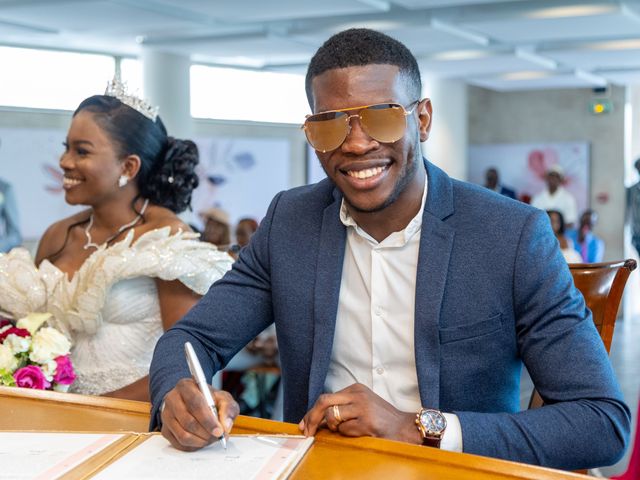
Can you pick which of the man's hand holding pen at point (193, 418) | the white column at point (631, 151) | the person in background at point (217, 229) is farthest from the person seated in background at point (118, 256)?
the white column at point (631, 151)

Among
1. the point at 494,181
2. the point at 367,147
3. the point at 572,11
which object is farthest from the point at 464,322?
the point at 494,181

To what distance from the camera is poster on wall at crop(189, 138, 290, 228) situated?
11336 mm

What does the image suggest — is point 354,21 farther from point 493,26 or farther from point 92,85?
point 92,85

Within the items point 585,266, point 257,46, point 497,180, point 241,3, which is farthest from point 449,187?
point 497,180

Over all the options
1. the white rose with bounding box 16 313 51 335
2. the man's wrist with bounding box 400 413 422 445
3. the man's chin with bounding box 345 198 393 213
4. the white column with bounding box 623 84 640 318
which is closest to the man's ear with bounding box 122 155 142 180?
the white rose with bounding box 16 313 51 335

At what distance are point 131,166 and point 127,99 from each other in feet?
0.80

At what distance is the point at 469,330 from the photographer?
1.92m

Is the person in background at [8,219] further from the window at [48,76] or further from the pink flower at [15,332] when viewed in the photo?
the pink flower at [15,332]

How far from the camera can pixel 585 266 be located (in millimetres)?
2186

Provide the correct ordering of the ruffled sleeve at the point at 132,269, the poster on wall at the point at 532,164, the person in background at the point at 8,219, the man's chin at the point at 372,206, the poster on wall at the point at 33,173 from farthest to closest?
the poster on wall at the point at 532,164, the poster on wall at the point at 33,173, the person in background at the point at 8,219, the ruffled sleeve at the point at 132,269, the man's chin at the point at 372,206

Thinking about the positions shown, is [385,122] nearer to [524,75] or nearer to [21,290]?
[21,290]

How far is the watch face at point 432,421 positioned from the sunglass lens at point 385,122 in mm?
573

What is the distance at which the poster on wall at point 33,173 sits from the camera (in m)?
9.16

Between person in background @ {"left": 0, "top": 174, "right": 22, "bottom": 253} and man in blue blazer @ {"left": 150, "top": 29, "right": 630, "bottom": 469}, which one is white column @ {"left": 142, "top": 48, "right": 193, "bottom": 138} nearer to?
person in background @ {"left": 0, "top": 174, "right": 22, "bottom": 253}
